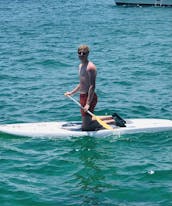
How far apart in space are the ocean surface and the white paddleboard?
0.51 ft

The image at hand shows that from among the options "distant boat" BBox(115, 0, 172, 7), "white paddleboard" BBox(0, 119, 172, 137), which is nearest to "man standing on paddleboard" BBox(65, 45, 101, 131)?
"white paddleboard" BBox(0, 119, 172, 137)

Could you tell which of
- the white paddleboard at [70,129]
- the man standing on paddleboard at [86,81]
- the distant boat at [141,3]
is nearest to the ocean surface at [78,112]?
the white paddleboard at [70,129]

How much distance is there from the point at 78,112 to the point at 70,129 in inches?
110

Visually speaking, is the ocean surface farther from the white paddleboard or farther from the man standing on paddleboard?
the man standing on paddleboard

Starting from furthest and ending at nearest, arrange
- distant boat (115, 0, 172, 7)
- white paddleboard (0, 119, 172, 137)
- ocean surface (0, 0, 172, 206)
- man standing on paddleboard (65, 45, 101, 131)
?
distant boat (115, 0, 172, 7), white paddleboard (0, 119, 172, 137), man standing on paddleboard (65, 45, 101, 131), ocean surface (0, 0, 172, 206)

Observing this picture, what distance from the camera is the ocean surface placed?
11.6 meters

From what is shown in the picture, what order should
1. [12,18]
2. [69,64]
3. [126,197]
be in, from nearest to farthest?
[126,197] → [69,64] → [12,18]

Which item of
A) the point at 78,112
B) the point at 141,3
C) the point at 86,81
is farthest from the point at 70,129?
the point at 141,3

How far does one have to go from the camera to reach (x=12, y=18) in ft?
154

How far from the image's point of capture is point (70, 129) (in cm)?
1488

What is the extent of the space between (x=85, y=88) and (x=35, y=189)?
332 cm

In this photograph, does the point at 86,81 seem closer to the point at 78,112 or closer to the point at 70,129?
the point at 70,129

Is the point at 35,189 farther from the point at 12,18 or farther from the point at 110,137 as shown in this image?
the point at 12,18

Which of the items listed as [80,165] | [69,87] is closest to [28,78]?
[69,87]
